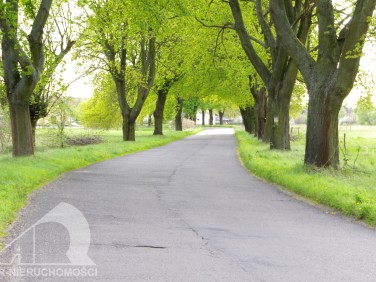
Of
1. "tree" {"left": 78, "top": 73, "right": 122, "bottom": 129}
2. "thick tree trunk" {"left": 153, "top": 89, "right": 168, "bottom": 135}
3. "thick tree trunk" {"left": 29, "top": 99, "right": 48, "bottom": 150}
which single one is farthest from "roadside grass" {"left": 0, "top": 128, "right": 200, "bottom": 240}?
"tree" {"left": 78, "top": 73, "right": 122, "bottom": 129}

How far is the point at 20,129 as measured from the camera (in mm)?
16781

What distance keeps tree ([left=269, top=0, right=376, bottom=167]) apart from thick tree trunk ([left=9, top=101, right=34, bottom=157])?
9312mm

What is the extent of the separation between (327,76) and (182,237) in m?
9.10

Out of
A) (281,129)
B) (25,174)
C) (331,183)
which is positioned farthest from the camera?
(281,129)

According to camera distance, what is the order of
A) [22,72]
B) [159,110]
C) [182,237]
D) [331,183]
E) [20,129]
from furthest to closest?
[159,110]
[20,129]
[22,72]
[331,183]
[182,237]

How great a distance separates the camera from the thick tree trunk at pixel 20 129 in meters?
16.7

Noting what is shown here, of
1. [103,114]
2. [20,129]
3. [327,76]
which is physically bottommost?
[103,114]

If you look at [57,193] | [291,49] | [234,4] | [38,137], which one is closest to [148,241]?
[57,193]

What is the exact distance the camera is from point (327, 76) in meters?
14.3

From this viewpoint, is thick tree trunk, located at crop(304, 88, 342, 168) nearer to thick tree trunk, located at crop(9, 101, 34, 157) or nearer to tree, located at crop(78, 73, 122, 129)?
thick tree trunk, located at crop(9, 101, 34, 157)

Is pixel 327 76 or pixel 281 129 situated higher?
pixel 327 76

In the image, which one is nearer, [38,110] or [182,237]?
[182,237]

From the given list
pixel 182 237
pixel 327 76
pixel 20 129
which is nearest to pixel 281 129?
pixel 327 76

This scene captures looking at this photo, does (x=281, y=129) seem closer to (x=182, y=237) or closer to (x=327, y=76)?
(x=327, y=76)
